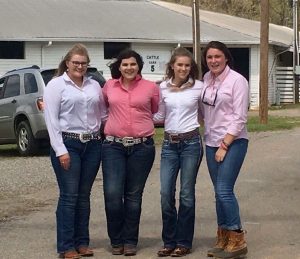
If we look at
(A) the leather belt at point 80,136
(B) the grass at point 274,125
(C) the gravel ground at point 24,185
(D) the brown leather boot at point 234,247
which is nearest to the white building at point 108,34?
(B) the grass at point 274,125

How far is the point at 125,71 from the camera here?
6.92 metres

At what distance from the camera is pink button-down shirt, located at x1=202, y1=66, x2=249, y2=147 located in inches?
263

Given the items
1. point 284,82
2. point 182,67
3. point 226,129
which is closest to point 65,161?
point 182,67

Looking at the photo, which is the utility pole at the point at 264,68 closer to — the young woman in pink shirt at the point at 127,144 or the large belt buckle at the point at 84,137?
the young woman in pink shirt at the point at 127,144

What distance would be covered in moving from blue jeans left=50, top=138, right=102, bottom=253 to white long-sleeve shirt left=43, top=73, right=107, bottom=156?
0.13 metres

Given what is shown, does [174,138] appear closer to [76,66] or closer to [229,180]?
[229,180]

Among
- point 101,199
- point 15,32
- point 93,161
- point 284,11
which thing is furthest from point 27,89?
point 284,11

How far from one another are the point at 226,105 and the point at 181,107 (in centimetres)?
42

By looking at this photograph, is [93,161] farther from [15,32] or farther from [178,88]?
[15,32]

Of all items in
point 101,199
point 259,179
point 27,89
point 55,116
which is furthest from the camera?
point 27,89

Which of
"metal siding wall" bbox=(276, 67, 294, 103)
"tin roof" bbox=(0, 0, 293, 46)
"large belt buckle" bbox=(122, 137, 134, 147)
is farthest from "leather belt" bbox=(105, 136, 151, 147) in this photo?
"metal siding wall" bbox=(276, 67, 294, 103)

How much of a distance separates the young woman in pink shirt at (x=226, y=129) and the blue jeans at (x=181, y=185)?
176 millimetres

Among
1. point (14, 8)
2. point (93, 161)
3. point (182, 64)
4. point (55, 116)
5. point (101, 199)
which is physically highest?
point (14, 8)

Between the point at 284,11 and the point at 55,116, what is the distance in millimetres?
57844
